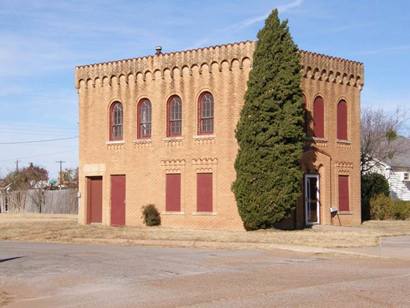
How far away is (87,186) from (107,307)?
961 inches

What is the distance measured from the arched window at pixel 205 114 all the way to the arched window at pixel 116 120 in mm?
4649

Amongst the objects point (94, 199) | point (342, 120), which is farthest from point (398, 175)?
point (94, 199)

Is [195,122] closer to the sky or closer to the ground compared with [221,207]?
closer to the sky

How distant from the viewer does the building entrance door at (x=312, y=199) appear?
3112 cm

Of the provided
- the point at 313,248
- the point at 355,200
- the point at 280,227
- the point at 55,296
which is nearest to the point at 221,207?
the point at 280,227

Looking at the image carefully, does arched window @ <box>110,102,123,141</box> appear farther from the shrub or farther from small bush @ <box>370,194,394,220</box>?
the shrub

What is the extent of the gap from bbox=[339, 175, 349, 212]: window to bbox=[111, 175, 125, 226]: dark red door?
32.8 feet

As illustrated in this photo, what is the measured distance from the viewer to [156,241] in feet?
79.5

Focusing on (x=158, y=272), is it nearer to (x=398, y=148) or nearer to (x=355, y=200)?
(x=355, y=200)

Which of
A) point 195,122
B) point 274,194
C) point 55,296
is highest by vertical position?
point 195,122

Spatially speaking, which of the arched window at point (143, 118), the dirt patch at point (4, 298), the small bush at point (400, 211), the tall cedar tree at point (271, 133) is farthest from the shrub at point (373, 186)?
the dirt patch at point (4, 298)

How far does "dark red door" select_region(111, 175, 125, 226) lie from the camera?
33844 millimetres

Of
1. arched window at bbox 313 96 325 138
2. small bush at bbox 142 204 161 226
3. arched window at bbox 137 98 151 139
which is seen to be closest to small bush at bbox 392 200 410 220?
arched window at bbox 313 96 325 138

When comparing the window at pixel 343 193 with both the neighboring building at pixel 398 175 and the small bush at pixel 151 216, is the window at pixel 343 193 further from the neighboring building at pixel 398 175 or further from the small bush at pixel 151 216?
the neighboring building at pixel 398 175
